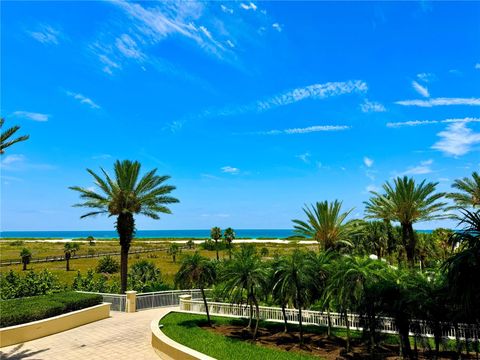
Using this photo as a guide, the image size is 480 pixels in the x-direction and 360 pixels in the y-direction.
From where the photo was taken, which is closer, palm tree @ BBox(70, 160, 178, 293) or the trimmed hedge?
the trimmed hedge

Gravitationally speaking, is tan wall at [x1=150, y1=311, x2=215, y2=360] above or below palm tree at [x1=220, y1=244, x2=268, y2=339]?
below

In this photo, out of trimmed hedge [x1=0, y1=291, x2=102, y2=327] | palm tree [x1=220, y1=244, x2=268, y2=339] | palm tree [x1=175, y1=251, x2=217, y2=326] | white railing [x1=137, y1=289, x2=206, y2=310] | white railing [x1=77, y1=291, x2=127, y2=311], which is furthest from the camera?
white railing [x1=137, y1=289, x2=206, y2=310]

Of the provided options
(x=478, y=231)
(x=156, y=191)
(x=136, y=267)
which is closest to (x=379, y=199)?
(x=156, y=191)

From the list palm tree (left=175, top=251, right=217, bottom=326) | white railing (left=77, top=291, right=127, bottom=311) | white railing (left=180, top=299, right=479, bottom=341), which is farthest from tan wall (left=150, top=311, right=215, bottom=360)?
white railing (left=77, top=291, right=127, bottom=311)

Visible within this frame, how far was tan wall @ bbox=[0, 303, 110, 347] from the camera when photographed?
46.1 feet

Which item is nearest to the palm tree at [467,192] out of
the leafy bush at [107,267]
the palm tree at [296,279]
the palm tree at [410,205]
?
the palm tree at [410,205]

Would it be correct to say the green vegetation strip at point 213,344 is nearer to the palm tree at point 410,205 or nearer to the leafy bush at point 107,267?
the palm tree at point 410,205

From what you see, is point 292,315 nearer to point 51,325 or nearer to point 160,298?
point 160,298

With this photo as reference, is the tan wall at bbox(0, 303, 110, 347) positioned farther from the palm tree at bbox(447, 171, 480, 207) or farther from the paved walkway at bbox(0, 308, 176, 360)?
the palm tree at bbox(447, 171, 480, 207)

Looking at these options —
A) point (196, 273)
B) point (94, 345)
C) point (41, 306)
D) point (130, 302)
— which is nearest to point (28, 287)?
point (130, 302)

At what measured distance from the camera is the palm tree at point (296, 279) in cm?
1405

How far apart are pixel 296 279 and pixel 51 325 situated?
11124mm

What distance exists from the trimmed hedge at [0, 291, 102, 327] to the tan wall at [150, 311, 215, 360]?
18.7 feet

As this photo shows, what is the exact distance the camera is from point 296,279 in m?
14.1
